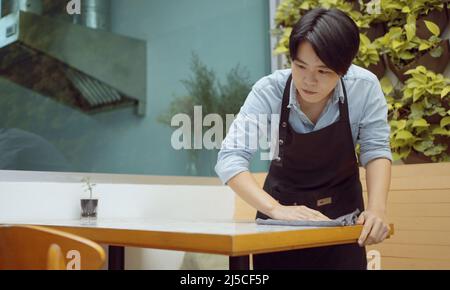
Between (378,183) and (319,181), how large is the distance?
20 centimetres

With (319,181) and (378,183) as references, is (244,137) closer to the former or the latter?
(319,181)

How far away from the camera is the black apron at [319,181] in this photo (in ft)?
5.94

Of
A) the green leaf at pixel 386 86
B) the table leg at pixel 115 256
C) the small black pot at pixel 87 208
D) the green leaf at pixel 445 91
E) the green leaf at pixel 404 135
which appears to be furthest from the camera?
the green leaf at pixel 386 86

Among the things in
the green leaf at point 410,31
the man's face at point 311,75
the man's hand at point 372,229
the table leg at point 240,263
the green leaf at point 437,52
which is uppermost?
the green leaf at point 410,31

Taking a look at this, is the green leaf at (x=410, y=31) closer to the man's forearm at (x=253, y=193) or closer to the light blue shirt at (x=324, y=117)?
the light blue shirt at (x=324, y=117)

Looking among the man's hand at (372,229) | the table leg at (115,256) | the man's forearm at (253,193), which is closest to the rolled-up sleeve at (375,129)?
the man's hand at (372,229)

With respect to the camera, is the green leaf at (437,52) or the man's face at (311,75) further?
the green leaf at (437,52)

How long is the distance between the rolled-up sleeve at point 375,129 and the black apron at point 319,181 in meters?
0.06

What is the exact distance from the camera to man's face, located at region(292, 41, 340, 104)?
1675 millimetres

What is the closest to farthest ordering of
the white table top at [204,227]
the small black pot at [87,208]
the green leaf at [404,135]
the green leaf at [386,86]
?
the white table top at [204,227] < the small black pot at [87,208] < the green leaf at [404,135] < the green leaf at [386,86]

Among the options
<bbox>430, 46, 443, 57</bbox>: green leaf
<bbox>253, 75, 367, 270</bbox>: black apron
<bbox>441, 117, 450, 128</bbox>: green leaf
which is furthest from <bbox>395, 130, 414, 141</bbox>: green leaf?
<bbox>253, 75, 367, 270</bbox>: black apron
